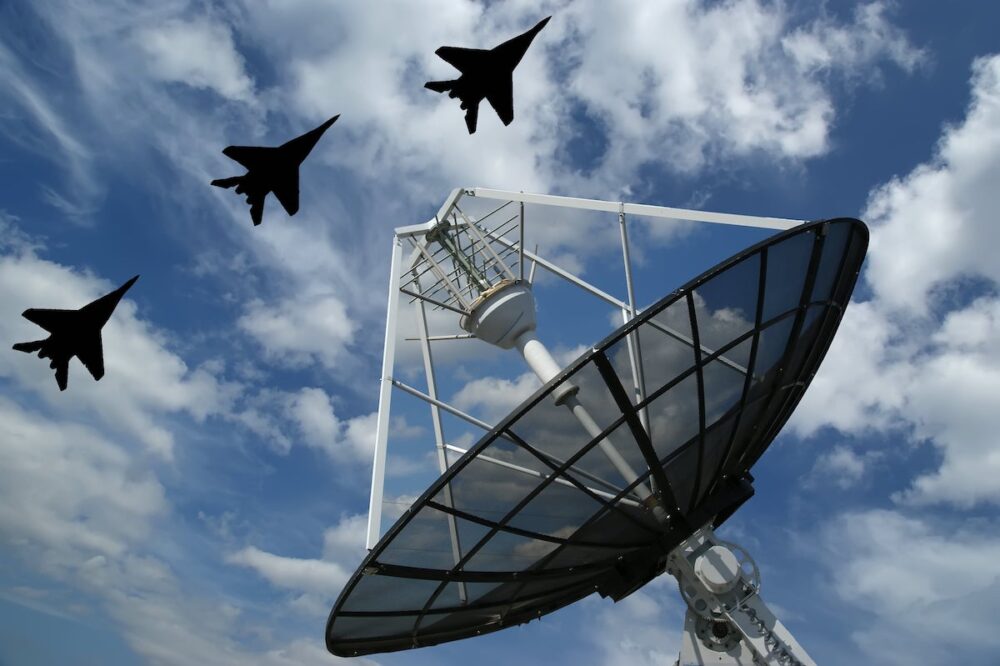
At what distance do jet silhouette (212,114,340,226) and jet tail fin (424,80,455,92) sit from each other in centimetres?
976

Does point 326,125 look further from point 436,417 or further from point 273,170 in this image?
point 436,417

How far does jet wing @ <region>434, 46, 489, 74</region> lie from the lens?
Result: 4225cm

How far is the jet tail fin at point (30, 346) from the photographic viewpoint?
4841 centimetres

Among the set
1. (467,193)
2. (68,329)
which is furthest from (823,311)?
(68,329)

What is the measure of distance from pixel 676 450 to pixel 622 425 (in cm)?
367

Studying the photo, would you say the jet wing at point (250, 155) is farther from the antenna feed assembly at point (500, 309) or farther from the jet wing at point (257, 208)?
the antenna feed assembly at point (500, 309)

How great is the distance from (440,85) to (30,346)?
28.5m

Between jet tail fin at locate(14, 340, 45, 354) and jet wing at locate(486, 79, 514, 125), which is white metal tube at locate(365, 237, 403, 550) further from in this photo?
jet tail fin at locate(14, 340, 45, 354)

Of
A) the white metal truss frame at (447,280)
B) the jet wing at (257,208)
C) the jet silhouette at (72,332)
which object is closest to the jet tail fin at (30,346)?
the jet silhouette at (72,332)

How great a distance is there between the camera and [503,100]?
43469 millimetres

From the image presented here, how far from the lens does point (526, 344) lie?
3550cm

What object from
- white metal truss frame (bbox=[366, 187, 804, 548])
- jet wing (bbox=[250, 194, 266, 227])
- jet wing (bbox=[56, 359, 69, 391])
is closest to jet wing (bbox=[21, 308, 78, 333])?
jet wing (bbox=[56, 359, 69, 391])

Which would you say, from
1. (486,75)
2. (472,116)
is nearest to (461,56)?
(486,75)

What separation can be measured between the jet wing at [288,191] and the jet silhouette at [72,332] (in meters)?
11.6
